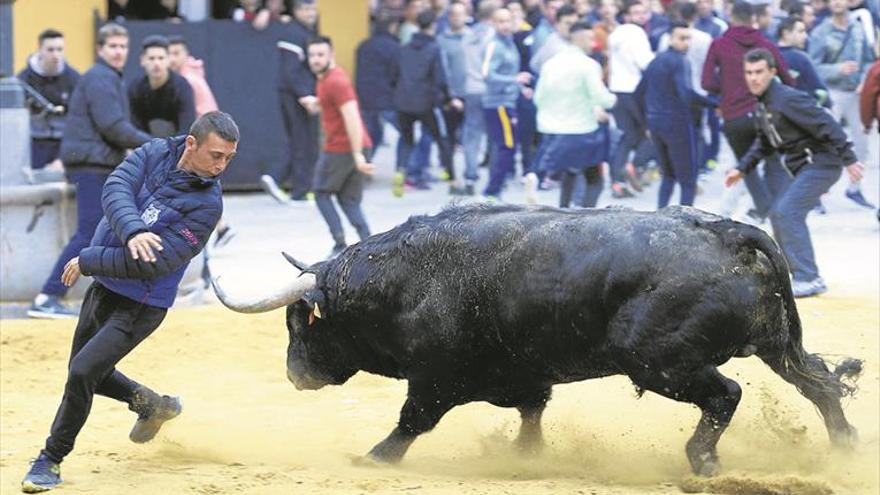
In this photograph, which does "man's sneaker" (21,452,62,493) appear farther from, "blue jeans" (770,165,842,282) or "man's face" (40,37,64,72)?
"man's face" (40,37,64,72)

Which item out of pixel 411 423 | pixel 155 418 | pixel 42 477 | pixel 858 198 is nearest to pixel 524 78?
pixel 858 198

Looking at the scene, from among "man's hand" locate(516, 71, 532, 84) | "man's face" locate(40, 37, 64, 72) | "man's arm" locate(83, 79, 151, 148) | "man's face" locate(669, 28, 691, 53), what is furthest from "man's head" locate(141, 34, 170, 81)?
"man's hand" locate(516, 71, 532, 84)

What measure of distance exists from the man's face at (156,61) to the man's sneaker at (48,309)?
1825 mm

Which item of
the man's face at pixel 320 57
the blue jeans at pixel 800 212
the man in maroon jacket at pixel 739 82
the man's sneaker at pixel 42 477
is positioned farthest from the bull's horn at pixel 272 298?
the man in maroon jacket at pixel 739 82

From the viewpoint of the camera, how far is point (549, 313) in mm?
7508

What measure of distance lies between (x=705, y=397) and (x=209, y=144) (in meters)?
2.46

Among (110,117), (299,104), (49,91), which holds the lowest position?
(299,104)

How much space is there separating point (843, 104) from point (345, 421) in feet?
32.0

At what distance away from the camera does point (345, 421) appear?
29.8 feet

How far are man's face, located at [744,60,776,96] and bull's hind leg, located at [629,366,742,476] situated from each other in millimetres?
5043

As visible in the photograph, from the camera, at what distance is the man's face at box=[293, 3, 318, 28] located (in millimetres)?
18812

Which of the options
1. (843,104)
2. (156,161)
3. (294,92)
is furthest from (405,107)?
(156,161)

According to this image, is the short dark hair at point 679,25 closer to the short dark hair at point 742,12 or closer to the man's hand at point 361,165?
the short dark hair at point 742,12

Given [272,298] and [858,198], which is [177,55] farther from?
[272,298]
